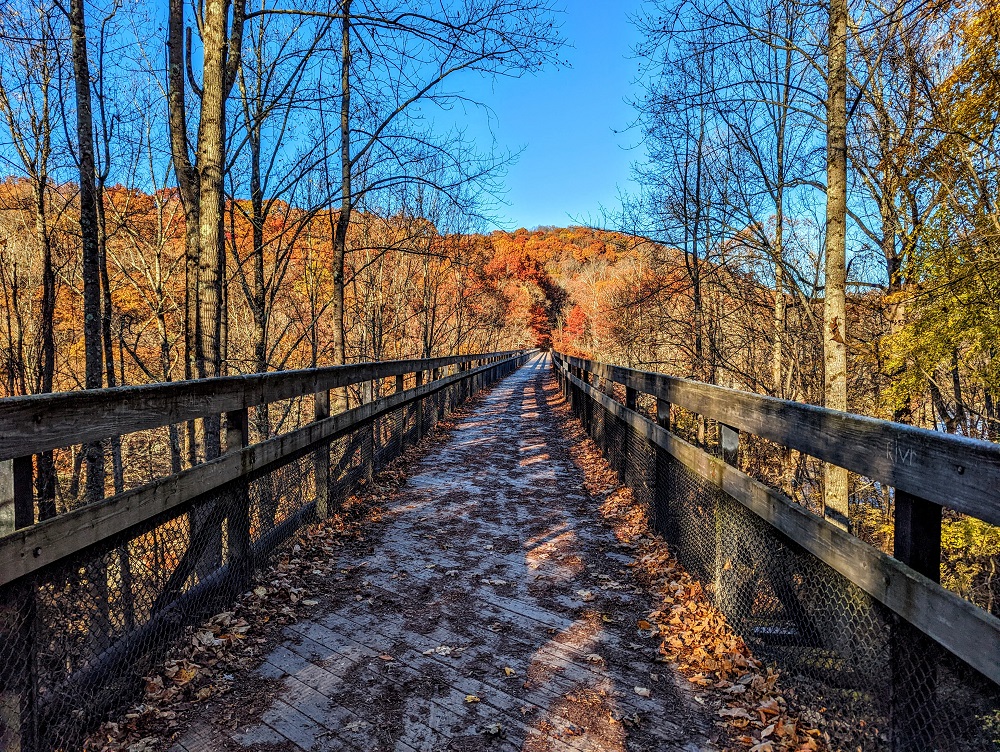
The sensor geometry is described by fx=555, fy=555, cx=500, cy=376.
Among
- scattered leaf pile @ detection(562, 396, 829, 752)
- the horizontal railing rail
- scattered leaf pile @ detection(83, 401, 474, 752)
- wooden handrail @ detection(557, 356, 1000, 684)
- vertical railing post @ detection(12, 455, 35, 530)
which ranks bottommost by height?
scattered leaf pile @ detection(562, 396, 829, 752)

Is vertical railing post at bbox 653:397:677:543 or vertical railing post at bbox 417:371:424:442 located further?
vertical railing post at bbox 417:371:424:442

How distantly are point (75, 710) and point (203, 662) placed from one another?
0.65 m

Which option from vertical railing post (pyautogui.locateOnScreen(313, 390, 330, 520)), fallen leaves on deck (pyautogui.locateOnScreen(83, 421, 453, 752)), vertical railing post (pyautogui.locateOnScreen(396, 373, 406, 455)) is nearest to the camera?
fallen leaves on deck (pyautogui.locateOnScreen(83, 421, 453, 752))

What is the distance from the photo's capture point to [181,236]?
647 inches

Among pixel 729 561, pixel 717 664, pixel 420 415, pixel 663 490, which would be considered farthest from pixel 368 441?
pixel 717 664

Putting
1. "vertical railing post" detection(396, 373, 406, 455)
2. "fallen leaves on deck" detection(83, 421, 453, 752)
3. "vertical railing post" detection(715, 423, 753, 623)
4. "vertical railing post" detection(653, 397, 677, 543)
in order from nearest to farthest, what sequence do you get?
"fallen leaves on deck" detection(83, 421, 453, 752)
"vertical railing post" detection(715, 423, 753, 623)
"vertical railing post" detection(653, 397, 677, 543)
"vertical railing post" detection(396, 373, 406, 455)

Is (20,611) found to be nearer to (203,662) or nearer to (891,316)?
(203,662)

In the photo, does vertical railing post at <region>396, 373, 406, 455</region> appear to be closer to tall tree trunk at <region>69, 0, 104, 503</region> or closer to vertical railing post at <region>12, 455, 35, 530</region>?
tall tree trunk at <region>69, 0, 104, 503</region>

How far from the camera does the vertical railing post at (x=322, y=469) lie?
462cm

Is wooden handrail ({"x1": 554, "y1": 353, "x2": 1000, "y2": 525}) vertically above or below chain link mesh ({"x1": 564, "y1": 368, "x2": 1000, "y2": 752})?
above

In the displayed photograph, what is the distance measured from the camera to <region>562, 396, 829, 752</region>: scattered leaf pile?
88.2 inches

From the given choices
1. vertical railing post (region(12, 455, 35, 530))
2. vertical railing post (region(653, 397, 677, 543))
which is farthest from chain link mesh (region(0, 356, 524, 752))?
vertical railing post (region(653, 397, 677, 543))

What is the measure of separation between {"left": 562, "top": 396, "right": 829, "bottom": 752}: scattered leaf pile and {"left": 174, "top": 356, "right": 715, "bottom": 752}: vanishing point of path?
10 centimetres

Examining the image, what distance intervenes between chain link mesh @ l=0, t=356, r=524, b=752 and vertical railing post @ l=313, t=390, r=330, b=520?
25 centimetres
